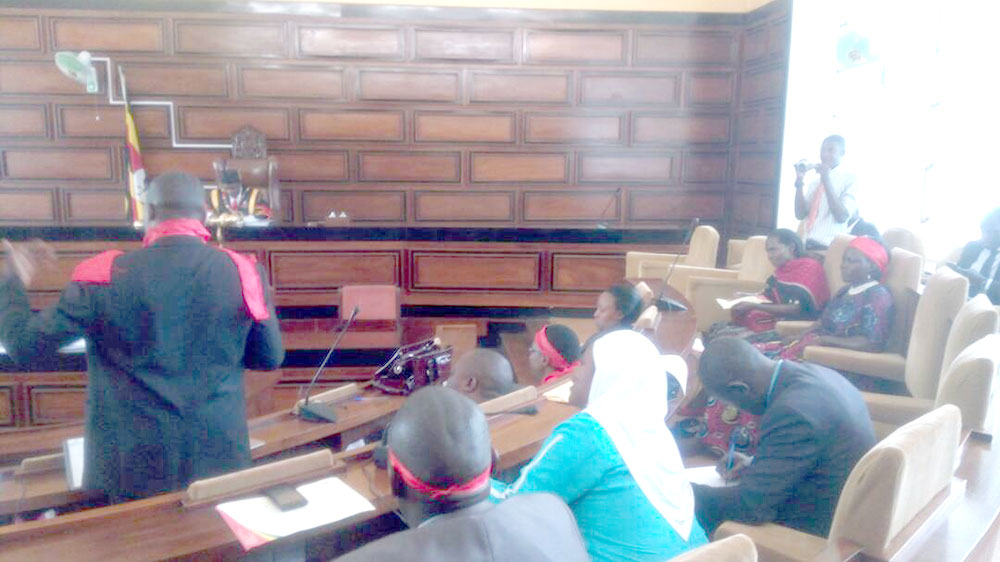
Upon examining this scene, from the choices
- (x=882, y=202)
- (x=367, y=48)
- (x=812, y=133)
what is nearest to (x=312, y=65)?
(x=367, y=48)

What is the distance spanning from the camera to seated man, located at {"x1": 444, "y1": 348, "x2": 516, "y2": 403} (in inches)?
93.4

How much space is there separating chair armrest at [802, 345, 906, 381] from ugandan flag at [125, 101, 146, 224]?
18.0 feet

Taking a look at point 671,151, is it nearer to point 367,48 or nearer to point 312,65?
point 367,48

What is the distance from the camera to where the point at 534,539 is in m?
1.11

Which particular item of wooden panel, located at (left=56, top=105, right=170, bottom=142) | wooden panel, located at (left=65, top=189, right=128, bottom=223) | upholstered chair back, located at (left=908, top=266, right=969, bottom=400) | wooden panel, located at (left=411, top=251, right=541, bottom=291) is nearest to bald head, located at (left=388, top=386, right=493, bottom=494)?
upholstered chair back, located at (left=908, top=266, right=969, bottom=400)

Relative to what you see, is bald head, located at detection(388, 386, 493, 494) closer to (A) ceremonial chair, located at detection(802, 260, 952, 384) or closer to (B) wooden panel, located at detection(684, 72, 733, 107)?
(A) ceremonial chair, located at detection(802, 260, 952, 384)

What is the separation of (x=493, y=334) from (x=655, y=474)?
436 cm

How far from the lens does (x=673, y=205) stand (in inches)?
282

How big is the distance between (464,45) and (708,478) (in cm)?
547

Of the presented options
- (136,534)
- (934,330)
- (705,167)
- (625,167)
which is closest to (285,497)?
(136,534)

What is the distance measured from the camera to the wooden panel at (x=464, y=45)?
22.4ft

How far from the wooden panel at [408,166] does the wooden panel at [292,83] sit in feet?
2.15

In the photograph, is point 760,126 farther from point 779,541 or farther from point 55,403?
point 55,403

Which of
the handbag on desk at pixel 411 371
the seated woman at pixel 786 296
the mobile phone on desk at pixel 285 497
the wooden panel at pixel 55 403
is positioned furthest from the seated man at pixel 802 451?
the wooden panel at pixel 55 403
